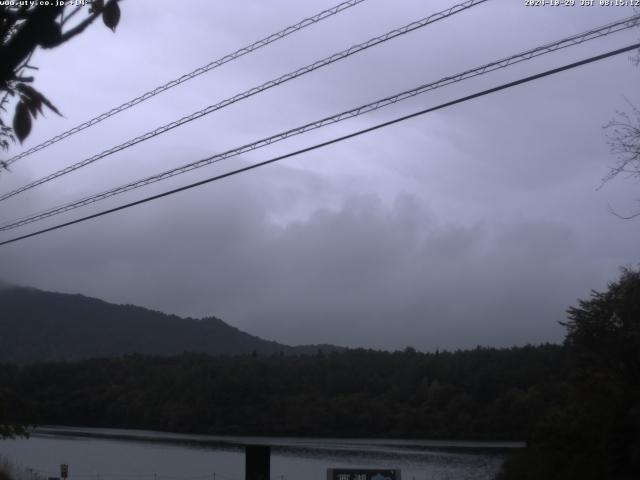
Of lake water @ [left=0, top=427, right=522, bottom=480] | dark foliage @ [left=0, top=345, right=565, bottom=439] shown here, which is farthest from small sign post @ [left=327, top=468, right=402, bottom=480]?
dark foliage @ [left=0, top=345, right=565, bottom=439]

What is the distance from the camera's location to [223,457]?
3095 cm

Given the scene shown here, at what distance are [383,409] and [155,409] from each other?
12136 mm

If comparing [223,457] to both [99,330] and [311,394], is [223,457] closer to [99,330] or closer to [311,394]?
[311,394]

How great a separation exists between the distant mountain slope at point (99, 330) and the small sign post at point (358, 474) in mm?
60543

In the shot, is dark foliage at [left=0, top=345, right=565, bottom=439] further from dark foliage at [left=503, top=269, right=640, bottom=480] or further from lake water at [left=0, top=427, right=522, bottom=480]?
dark foliage at [left=503, top=269, right=640, bottom=480]

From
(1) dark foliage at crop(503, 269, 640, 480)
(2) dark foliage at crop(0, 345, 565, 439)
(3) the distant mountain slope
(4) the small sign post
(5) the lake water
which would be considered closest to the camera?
(4) the small sign post

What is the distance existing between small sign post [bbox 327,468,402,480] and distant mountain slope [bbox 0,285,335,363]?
60543mm

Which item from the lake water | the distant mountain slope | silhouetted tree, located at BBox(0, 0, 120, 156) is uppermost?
the distant mountain slope

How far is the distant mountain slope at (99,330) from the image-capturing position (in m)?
76.9

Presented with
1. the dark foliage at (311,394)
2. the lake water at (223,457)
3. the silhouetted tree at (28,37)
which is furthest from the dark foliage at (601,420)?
the silhouetted tree at (28,37)

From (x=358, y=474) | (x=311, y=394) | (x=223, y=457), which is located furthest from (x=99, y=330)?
(x=358, y=474)

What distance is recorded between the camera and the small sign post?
14.3m

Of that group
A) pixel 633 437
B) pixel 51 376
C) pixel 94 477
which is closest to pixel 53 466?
pixel 94 477

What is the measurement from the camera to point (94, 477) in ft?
91.1
